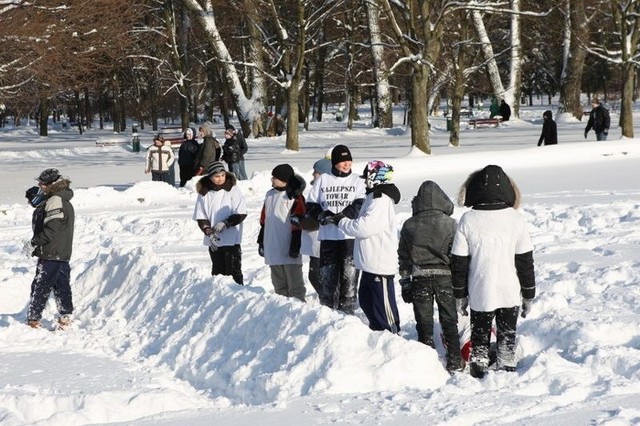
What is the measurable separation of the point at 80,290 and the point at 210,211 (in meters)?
1.99

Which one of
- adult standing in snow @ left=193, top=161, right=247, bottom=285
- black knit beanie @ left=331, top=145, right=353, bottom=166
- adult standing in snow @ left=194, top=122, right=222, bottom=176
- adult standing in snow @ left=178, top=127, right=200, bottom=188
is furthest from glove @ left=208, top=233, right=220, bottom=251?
adult standing in snow @ left=178, top=127, right=200, bottom=188

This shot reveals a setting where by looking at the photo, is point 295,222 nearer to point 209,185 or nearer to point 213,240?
point 213,240

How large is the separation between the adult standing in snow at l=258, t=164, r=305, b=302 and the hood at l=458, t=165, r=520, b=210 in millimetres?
2610

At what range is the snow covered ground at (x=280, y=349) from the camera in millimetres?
5824

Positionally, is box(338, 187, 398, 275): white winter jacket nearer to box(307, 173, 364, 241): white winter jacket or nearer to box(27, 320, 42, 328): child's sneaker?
box(307, 173, 364, 241): white winter jacket

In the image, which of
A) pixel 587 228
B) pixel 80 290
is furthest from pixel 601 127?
pixel 80 290

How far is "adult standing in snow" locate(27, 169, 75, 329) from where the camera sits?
9320mm

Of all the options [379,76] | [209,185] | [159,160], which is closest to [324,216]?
[209,185]

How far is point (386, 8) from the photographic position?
25.9 m

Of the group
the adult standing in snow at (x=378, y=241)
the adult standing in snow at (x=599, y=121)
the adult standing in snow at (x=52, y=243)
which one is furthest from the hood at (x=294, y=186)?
the adult standing in snow at (x=599, y=121)

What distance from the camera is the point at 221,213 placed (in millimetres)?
9656

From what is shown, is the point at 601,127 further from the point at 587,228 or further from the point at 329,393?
the point at 329,393

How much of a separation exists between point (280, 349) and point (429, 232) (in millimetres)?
1321

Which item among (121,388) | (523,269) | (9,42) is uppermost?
(9,42)
